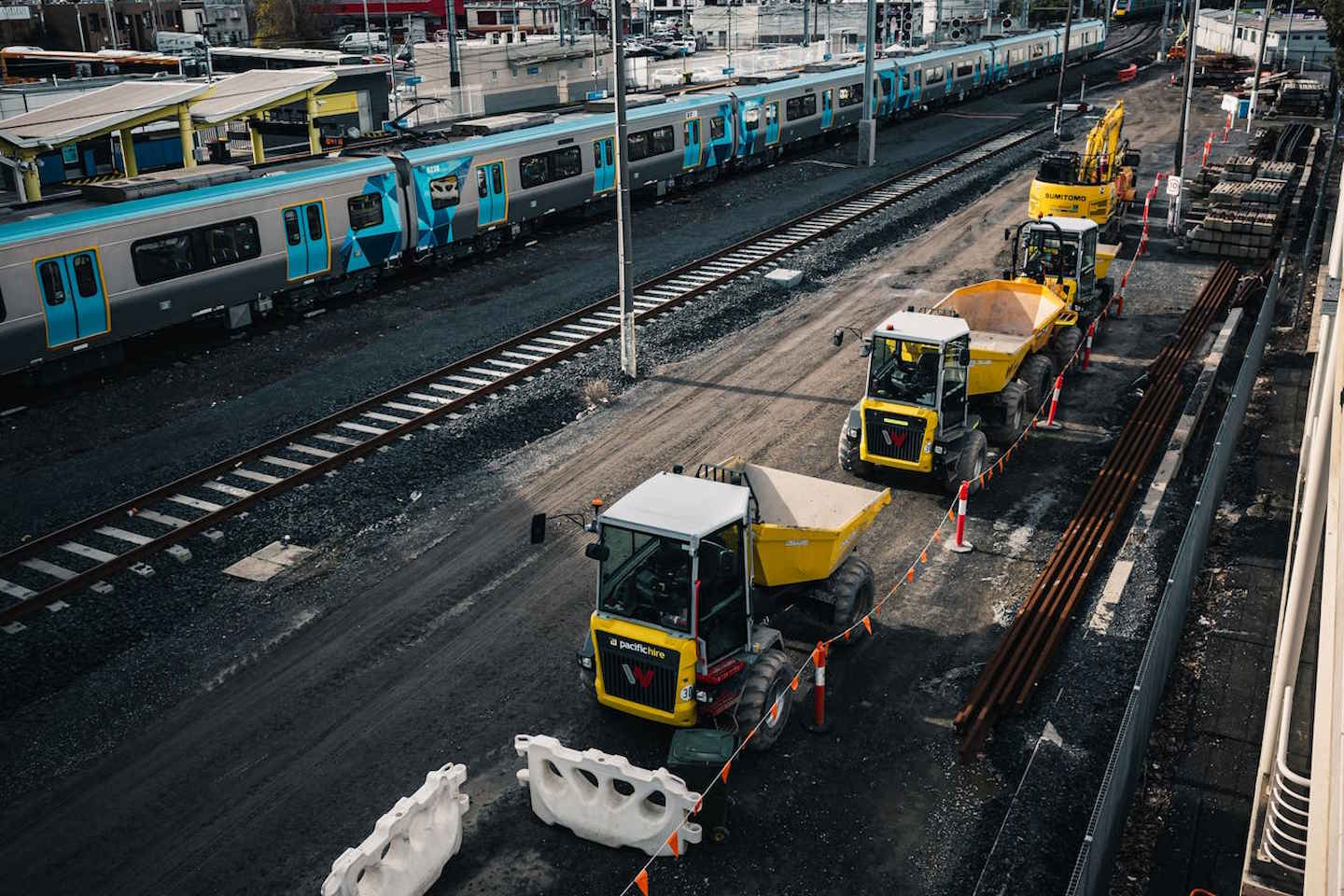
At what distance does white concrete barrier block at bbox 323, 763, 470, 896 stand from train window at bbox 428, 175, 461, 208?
64.2 feet

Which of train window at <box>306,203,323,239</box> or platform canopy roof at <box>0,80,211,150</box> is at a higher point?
platform canopy roof at <box>0,80,211,150</box>

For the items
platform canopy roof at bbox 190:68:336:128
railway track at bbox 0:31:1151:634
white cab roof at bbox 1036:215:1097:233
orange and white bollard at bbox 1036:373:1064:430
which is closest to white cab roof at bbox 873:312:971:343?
orange and white bollard at bbox 1036:373:1064:430

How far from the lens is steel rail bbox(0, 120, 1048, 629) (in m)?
14.6

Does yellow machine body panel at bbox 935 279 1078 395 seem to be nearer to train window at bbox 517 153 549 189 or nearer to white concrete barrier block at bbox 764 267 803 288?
white concrete barrier block at bbox 764 267 803 288

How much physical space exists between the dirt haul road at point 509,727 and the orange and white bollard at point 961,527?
0.24m

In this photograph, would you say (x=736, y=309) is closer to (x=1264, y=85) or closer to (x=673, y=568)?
(x=673, y=568)

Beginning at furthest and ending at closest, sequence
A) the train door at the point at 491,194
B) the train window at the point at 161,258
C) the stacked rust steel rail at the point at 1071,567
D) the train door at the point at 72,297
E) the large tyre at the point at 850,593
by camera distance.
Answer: the train door at the point at 491,194, the train window at the point at 161,258, the train door at the point at 72,297, the large tyre at the point at 850,593, the stacked rust steel rail at the point at 1071,567

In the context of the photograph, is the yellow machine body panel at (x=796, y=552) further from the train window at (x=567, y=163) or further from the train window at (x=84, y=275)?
the train window at (x=567, y=163)

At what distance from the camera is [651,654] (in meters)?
10.6

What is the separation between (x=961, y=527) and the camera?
14961 mm

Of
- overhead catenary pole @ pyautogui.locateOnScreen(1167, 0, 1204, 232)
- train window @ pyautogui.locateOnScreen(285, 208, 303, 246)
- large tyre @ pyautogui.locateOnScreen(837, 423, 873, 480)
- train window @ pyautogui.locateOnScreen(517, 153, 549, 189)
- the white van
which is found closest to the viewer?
large tyre @ pyautogui.locateOnScreen(837, 423, 873, 480)

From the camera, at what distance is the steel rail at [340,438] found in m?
14.6

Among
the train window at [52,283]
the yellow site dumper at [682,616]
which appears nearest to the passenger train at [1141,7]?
the train window at [52,283]

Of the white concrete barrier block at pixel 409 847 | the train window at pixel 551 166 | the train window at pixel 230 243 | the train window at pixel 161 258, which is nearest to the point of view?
the white concrete barrier block at pixel 409 847
